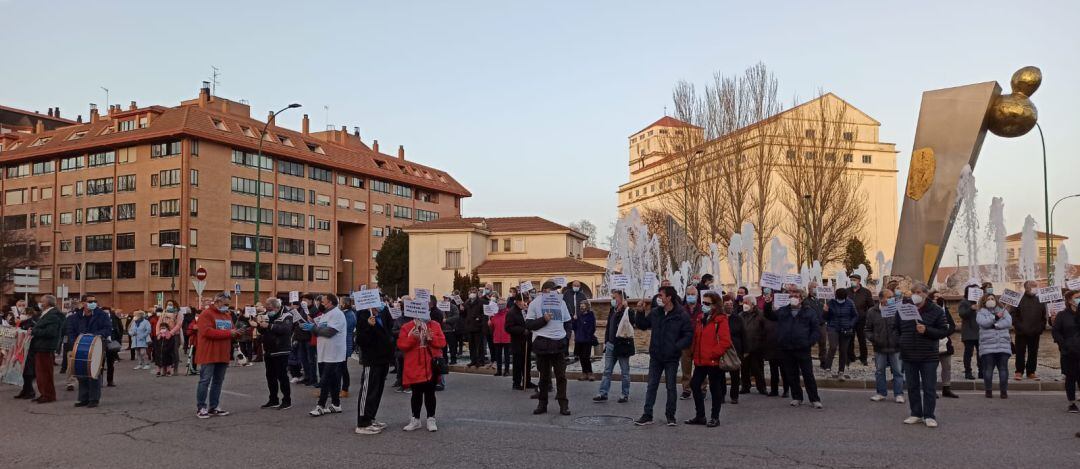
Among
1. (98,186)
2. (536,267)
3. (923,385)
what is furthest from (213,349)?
(98,186)

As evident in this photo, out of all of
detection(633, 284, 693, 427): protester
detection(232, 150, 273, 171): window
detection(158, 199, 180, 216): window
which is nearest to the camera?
detection(633, 284, 693, 427): protester

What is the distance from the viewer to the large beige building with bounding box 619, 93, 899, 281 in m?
40.2

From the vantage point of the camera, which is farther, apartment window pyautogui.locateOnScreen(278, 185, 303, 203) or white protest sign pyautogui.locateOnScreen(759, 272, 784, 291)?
apartment window pyautogui.locateOnScreen(278, 185, 303, 203)

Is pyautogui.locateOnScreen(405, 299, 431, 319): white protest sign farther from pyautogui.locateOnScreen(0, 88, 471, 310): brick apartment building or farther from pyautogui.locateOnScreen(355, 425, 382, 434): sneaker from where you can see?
pyautogui.locateOnScreen(0, 88, 471, 310): brick apartment building

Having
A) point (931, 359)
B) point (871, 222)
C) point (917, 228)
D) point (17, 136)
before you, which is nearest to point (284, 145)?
point (17, 136)

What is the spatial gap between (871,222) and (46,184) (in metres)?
77.5

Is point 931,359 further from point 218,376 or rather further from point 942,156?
point 942,156

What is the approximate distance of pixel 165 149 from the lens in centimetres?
6675

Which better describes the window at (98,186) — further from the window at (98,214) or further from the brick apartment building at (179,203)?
the window at (98,214)

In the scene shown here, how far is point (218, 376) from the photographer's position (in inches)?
466

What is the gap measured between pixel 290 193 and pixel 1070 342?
71.2 meters

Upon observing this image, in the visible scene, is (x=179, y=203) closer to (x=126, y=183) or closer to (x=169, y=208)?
(x=169, y=208)

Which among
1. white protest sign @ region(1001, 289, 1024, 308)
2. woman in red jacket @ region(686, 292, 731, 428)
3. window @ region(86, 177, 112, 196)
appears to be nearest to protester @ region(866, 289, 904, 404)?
white protest sign @ region(1001, 289, 1024, 308)

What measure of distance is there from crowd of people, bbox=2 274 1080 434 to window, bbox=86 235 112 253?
5637 centimetres
